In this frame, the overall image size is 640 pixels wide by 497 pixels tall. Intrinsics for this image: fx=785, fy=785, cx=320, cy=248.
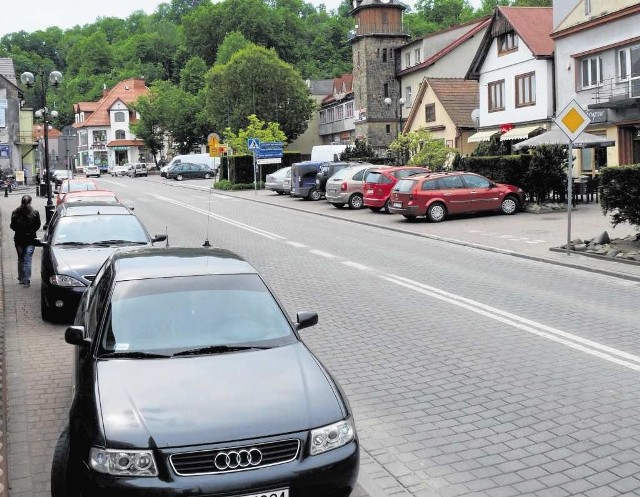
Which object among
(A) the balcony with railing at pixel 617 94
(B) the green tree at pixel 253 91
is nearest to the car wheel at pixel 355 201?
(A) the balcony with railing at pixel 617 94

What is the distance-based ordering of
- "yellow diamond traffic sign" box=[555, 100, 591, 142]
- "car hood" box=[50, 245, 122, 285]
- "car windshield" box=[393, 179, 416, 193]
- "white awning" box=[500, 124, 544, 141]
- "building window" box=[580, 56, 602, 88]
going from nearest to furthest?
"car hood" box=[50, 245, 122, 285], "yellow diamond traffic sign" box=[555, 100, 591, 142], "car windshield" box=[393, 179, 416, 193], "building window" box=[580, 56, 602, 88], "white awning" box=[500, 124, 544, 141]

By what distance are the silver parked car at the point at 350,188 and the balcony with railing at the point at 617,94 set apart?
10.2 m

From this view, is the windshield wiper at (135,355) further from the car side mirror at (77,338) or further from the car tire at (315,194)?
the car tire at (315,194)

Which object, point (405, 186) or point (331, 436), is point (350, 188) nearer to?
point (405, 186)

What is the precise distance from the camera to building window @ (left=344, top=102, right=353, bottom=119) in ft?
257

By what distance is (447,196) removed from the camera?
2545 centimetres

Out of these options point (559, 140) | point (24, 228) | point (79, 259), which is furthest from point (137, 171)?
point (79, 259)

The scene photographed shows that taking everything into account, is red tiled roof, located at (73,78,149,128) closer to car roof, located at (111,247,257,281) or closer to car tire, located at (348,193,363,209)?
car tire, located at (348,193,363,209)

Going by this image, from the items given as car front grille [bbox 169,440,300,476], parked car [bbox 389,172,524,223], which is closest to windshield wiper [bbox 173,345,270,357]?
car front grille [bbox 169,440,300,476]

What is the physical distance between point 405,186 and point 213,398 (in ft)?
71.0

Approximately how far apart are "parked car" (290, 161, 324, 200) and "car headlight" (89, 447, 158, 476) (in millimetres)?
33845

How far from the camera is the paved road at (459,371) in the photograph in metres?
5.50

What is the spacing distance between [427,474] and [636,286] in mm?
8996

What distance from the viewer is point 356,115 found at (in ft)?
231
